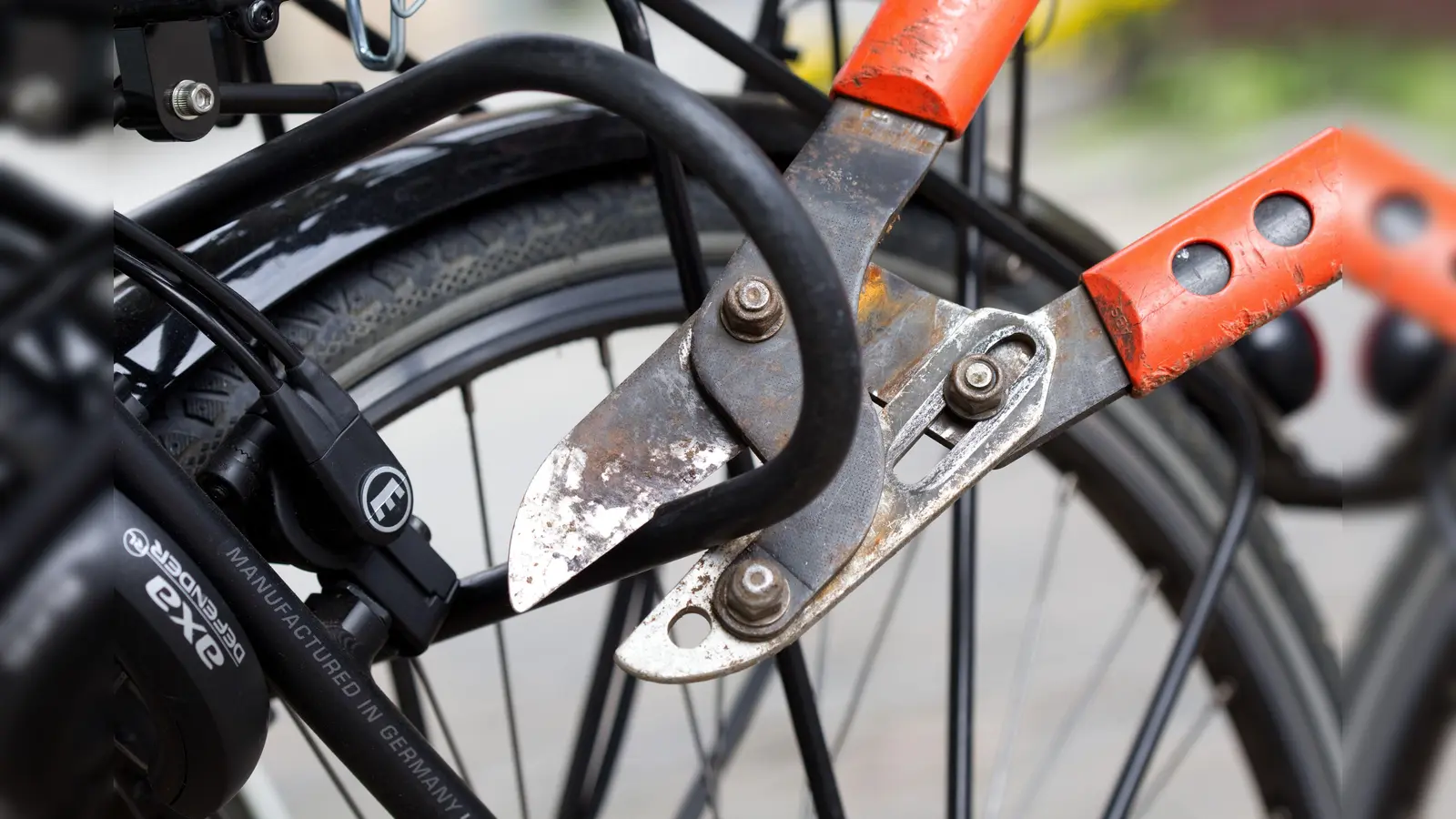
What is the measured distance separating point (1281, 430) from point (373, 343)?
0.61 metres

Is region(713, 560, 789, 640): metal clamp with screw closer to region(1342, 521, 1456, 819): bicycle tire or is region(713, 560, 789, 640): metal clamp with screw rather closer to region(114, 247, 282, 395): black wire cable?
region(114, 247, 282, 395): black wire cable

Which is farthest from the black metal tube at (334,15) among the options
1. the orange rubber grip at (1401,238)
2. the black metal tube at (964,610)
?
the orange rubber grip at (1401,238)

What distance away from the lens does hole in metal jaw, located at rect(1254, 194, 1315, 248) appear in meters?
0.54

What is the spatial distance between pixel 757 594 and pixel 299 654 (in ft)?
0.52

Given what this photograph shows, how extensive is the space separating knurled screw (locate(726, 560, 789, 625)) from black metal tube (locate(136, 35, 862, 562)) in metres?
0.02

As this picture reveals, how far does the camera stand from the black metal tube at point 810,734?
24.4 inches

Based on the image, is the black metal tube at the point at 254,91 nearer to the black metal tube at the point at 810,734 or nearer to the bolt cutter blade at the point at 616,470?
the bolt cutter blade at the point at 616,470

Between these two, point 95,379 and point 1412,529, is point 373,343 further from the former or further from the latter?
point 1412,529

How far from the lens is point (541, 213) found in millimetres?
675

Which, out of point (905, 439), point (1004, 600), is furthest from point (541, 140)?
point (1004, 600)

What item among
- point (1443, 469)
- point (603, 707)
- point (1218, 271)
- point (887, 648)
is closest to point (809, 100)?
point (1218, 271)

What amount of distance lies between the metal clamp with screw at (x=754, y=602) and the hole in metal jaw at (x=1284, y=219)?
24 centimetres

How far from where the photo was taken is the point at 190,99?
0.50 metres

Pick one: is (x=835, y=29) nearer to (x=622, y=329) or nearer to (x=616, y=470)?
(x=622, y=329)
